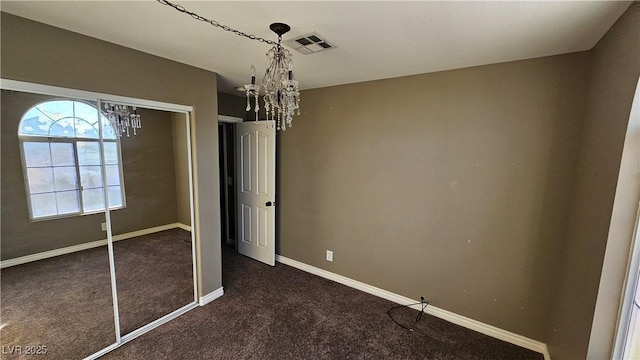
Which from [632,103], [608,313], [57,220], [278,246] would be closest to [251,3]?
[632,103]

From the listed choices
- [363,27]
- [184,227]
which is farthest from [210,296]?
[363,27]

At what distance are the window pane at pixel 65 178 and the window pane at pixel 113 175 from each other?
20 cm

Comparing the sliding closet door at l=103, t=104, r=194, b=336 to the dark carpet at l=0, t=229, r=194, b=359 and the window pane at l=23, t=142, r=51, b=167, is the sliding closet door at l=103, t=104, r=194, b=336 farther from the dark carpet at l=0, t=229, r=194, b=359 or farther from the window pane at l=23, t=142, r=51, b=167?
the window pane at l=23, t=142, r=51, b=167

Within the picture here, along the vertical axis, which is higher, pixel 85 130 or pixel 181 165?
pixel 85 130

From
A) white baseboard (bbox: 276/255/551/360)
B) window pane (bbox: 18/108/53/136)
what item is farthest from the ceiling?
white baseboard (bbox: 276/255/551/360)

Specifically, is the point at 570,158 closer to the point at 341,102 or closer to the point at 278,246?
the point at 341,102

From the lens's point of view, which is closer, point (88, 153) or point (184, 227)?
point (88, 153)

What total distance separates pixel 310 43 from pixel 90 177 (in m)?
1.93

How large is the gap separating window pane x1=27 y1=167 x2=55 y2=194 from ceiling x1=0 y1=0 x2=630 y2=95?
97cm

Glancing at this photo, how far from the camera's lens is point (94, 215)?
6.60 ft

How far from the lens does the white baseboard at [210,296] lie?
105 inches

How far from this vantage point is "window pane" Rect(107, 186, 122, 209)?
2.05 meters

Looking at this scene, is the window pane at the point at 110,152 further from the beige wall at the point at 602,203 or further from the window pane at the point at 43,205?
the beige wall at the point at 602,203

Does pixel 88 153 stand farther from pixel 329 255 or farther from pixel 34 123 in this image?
pixel 329 255
